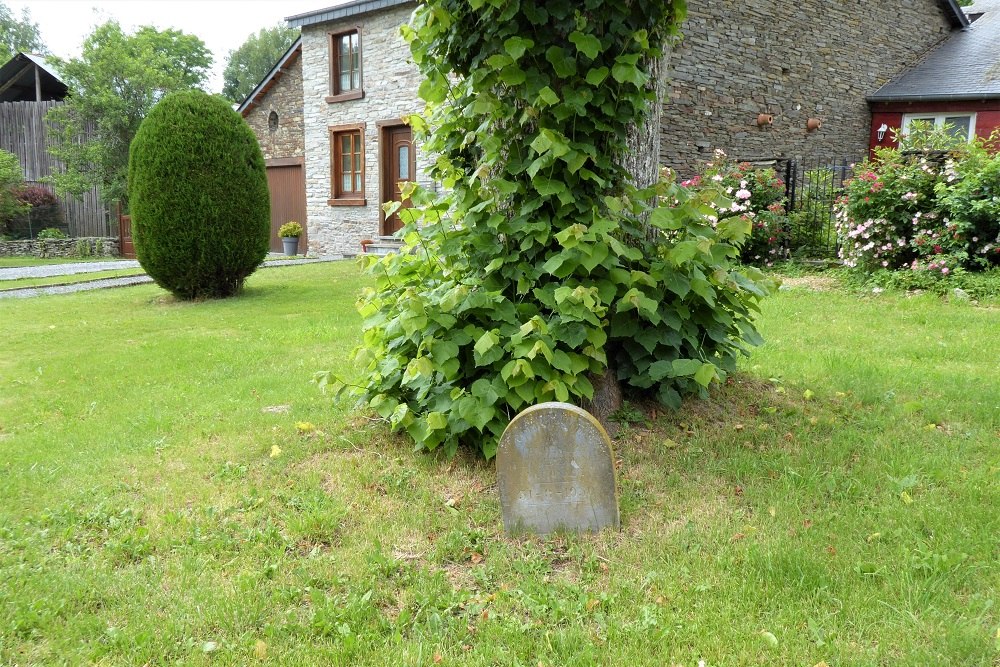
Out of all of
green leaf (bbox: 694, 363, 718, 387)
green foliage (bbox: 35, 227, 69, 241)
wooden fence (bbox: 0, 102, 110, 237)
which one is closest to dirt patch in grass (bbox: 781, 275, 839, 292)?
green leaf (bbox: 694, 363, 718, 387)

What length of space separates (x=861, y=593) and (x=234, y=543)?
2.40 m

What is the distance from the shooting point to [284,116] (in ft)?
61.8

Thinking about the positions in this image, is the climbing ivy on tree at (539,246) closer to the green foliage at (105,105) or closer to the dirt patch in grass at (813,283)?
the dirt patch in grass at (813,283)

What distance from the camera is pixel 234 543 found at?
3074mm

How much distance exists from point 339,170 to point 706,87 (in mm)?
8553

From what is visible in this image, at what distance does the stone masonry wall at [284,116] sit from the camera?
60.1ft

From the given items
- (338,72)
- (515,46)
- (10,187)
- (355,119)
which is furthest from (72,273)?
(515,46)

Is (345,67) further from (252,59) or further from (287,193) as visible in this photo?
(252,59)

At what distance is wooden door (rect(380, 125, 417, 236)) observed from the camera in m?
15.9

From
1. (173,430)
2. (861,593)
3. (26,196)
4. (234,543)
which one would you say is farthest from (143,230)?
(26,196)

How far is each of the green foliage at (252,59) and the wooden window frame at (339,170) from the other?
1396 inches

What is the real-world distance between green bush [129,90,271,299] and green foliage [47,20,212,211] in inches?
457

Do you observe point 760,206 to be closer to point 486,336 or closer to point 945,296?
point 945,296

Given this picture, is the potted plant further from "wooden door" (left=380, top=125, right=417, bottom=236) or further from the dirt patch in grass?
the dirt patch in grass
